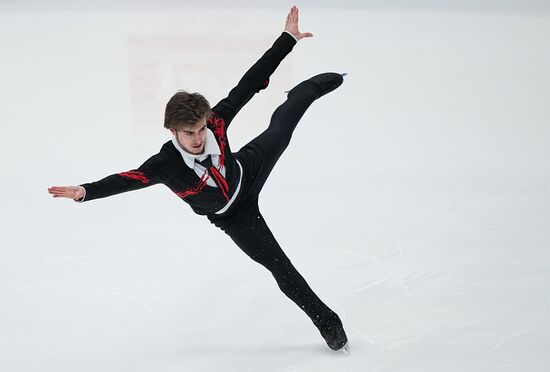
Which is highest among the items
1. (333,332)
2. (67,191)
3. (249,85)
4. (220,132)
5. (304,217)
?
(249,85)

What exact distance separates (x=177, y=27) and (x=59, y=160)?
416 centimetres

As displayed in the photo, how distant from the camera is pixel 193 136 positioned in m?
2.65

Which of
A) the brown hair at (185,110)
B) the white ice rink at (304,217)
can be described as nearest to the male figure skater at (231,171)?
the brown hair at (185,110)

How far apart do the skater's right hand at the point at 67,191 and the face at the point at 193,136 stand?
1.27 feet

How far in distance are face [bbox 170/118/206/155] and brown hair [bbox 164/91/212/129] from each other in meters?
0.02

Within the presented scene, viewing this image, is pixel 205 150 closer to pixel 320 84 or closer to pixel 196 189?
pixel 196 189

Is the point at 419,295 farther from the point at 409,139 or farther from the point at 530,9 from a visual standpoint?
the point at 530,9

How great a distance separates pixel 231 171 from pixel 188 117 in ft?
1.10

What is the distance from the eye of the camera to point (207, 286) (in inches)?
146

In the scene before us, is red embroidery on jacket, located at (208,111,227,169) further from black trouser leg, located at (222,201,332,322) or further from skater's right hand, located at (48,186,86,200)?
skater's right hand, located at (48,186,86,200)

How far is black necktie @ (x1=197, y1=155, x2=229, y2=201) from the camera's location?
2755 millimetres

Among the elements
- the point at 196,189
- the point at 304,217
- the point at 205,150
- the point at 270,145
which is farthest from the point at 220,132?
the point at 304,217

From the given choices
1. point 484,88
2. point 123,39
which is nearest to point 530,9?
point 484,88

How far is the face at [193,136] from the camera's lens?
2.63 meters
